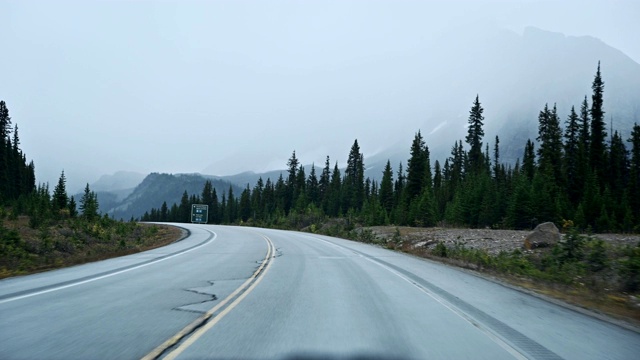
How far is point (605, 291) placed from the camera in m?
11.3

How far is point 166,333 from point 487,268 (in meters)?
13.4

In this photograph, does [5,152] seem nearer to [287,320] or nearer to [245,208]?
[245,208]

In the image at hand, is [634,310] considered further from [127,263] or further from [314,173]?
[314,173]

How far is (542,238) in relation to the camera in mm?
22297

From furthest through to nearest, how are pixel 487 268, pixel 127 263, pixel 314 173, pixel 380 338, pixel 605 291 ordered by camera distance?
pixel 314 173 → pixel 487 268 → pixel 127 263 → pixel 605 291 → pixel 380 338

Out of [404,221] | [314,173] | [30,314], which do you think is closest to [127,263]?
[30,314]

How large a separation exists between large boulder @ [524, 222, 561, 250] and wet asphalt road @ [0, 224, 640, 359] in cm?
1271

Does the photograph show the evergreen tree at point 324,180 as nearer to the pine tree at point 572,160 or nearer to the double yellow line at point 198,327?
the pine tree at point 572,160

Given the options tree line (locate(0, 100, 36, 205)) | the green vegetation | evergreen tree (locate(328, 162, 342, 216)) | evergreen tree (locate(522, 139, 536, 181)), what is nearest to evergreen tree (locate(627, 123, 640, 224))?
evergreen tree (locate(522, 139, 536, 181))

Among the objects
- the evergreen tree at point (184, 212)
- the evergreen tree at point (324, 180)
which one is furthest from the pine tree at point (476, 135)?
the evergreen tree at point (184, 212)

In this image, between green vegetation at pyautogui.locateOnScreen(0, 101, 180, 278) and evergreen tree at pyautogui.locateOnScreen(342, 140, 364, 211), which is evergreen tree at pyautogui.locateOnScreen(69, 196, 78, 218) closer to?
green vegetation at pyautogui.locateOnScreen(0, 101, 180, 278)

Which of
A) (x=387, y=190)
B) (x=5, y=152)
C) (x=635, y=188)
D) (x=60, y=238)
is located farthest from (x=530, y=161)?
(x=5, y=152)

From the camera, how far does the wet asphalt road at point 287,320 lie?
4977 millimetres

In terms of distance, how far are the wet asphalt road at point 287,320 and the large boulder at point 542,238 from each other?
41.7ft
